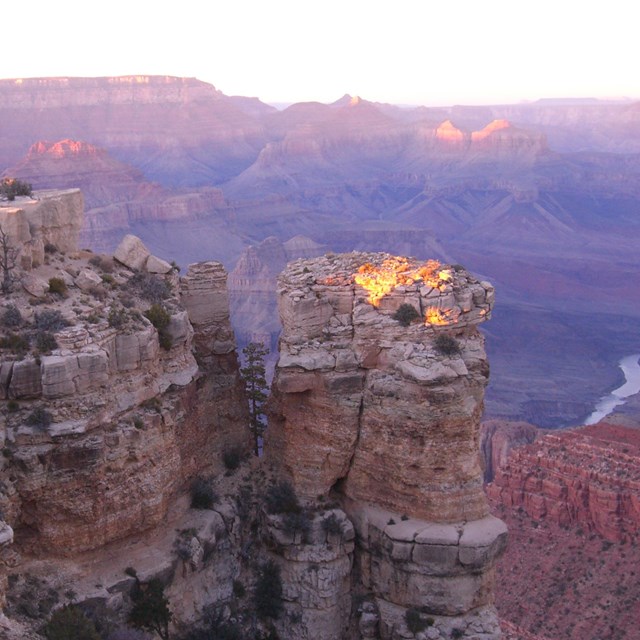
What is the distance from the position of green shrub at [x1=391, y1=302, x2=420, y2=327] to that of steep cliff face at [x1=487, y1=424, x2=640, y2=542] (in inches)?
643

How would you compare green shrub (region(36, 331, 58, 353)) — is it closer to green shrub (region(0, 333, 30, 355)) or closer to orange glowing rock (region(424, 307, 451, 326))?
green shrub (region(0, 333, 30, 355))

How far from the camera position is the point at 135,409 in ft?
60.7

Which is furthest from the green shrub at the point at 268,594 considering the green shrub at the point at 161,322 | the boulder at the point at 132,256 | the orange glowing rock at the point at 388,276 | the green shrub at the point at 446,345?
the boulder at the point at 132,256

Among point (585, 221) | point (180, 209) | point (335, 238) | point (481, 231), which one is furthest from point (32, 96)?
point (585, 221)

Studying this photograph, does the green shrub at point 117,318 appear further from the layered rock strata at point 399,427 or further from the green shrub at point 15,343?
the layered rock strata at point 399,427

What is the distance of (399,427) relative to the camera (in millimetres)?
20281

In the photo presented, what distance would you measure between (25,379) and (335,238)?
99.6 meters

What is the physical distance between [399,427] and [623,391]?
61047mm

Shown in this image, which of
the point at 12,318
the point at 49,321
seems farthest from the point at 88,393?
the point at 12,318

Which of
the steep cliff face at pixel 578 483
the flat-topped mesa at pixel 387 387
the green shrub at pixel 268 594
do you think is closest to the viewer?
the flat-topped mesa at pixel 387 387

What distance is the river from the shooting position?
224 ft

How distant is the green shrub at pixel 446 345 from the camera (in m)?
20.3

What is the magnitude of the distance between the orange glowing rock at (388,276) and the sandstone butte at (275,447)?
0.24ft

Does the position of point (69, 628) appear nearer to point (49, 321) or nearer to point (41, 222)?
point (49, 321)
